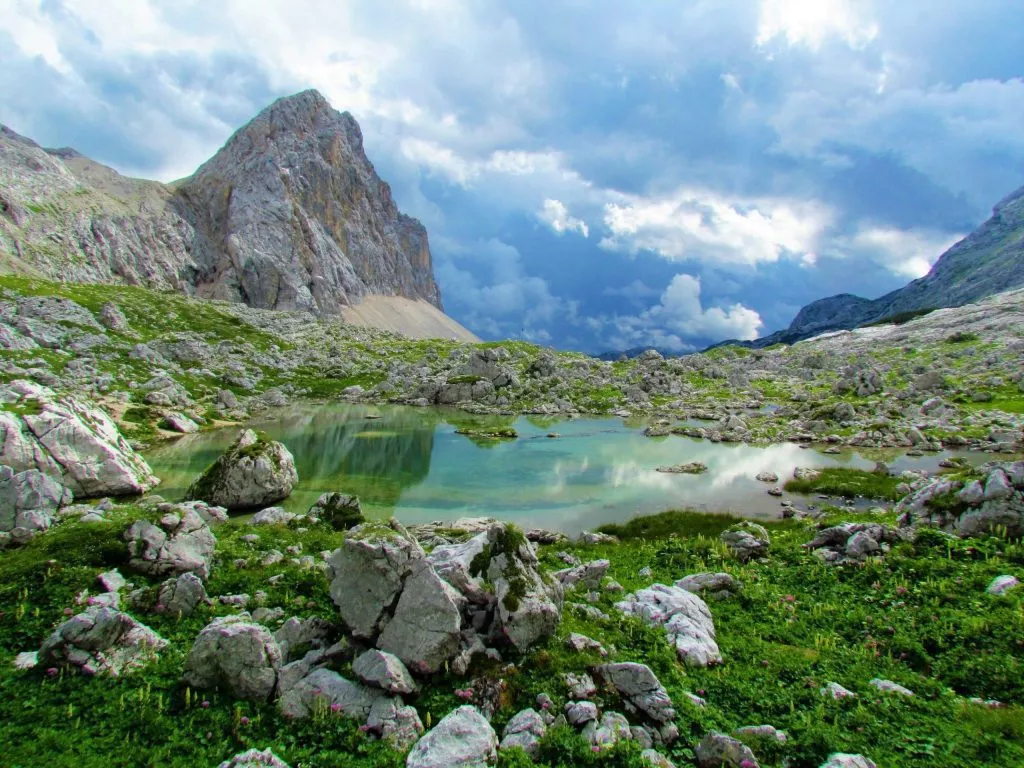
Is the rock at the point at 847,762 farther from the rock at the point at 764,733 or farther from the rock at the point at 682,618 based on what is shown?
the rock at the point at 682,618

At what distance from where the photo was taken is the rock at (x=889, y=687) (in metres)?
11.3

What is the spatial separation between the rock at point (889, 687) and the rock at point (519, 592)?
7.57 meters

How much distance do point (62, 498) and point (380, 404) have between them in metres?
86.7

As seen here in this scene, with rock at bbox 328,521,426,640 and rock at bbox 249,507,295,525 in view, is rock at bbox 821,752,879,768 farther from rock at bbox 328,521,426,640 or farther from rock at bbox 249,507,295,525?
rock at bbox 249,507,295,525

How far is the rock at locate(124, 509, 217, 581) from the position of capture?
16.0 meters

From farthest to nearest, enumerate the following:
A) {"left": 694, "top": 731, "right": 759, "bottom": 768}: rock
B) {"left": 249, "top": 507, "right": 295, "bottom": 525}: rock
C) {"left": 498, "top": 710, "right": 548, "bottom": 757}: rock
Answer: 1. {"left": 249, "top": 507, "right": 295, "bottom": 525}: rock
2. {"left": 498, "top": 710, "right": 548, "bottom": 757}: rock
3. {"left": 694, "top": 731, "right": 759, "bottom": 768}: rock

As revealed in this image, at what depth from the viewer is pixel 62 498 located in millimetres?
23578

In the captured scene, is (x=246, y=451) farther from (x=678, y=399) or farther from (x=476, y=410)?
(x=678, y=399)

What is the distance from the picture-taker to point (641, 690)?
10953 mm

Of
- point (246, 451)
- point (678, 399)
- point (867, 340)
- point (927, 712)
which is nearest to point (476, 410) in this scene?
point (678, 399)

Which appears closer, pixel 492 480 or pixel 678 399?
pixel 492 480

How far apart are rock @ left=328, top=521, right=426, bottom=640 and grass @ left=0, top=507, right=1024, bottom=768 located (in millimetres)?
1176

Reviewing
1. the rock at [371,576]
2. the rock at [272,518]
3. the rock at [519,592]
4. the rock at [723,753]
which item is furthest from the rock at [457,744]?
the rock at [272,518]

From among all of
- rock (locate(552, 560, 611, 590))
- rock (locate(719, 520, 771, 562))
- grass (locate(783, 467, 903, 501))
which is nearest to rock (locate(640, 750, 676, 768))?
rock (locate(552, 560, 611, 590))
